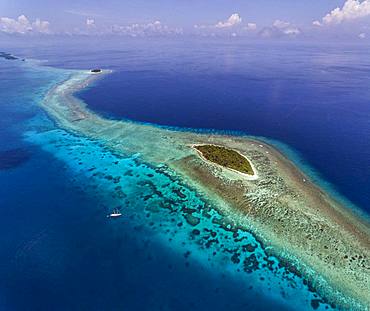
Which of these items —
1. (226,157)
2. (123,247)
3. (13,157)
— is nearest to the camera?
(123,247)

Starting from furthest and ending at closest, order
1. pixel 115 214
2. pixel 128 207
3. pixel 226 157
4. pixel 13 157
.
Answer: pixel 13 157
pixel 226 157
pixel 128 207
pixel 115 214

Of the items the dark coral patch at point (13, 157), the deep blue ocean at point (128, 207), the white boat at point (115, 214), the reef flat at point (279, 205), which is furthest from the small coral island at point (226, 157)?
the dark coral patch at point (13, 157)

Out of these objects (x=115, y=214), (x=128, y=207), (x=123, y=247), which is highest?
(x=115, y=214)

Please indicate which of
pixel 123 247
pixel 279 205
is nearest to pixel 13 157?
pixel 123 247

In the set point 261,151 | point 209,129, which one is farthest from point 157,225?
point 209,129

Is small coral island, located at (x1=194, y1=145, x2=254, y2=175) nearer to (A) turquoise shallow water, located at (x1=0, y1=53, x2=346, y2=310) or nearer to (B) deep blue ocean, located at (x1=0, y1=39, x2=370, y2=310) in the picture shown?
(A) turquoise shallow water, located at (x1=0, y1=53, x2=346, y2=310)

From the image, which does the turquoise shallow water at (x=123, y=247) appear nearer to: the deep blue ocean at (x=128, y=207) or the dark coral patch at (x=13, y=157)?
the deep blue ocean at (x=128, y=207)

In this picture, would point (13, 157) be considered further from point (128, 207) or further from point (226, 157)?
point (226, 157)
